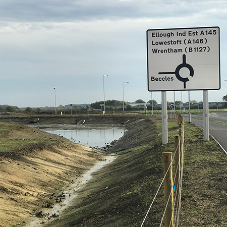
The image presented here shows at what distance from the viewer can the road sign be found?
15.9m

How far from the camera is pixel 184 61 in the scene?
15977mm

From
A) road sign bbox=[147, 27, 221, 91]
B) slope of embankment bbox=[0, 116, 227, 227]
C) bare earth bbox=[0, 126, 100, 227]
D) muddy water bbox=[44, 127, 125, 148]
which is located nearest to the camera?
slope of embankment bbox=[0, 116, 227, 227]

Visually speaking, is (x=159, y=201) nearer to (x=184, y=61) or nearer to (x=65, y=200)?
(x=65, y=200)

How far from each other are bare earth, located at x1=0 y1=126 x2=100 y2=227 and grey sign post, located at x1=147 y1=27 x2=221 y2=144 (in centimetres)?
631

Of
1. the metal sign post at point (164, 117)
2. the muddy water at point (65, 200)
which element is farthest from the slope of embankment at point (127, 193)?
the metal sign post at point (164, 117)

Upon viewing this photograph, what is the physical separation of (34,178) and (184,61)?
28.3ft

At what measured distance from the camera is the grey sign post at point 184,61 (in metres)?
15.9

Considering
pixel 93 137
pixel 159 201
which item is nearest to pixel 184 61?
pixel 159 201

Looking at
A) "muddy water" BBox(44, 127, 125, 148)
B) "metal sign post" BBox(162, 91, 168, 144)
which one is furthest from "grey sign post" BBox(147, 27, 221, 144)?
"muddy water" BBox(44, 127, 125, 148)

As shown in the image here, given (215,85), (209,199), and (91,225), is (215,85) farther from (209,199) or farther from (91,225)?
(91,225)

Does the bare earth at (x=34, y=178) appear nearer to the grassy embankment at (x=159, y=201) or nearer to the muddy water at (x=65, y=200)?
the muddy water at (x=65, y=200)

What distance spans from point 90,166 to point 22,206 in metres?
8.96

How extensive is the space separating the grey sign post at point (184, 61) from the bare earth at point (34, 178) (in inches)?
249

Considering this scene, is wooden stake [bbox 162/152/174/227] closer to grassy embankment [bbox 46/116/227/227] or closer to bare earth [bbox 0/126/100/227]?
grassy embankment [bbox 46/116/227/227]
